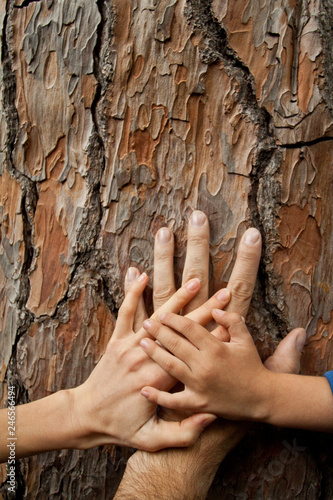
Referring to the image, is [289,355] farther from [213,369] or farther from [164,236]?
[164,236]

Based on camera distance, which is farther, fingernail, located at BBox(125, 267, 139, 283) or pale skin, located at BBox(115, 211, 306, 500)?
fingernail, located at BBox(125, 267, 139, 283)

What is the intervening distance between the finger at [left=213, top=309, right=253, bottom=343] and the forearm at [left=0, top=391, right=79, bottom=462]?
450 millimetres

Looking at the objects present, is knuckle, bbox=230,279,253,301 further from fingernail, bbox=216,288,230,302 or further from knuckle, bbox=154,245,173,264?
knuckle, bbox=154,245,173,264

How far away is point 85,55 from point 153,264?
0.59 m

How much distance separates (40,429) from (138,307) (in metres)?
0.39

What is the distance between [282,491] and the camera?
1.00m

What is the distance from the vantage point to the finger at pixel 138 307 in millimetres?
967

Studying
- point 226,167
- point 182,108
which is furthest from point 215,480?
point 182,108

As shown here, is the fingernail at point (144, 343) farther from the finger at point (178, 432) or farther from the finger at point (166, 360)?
the finger at point (178, 432)

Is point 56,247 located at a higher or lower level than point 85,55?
lower

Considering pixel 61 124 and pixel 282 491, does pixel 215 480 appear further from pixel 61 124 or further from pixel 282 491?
pixel 61 124

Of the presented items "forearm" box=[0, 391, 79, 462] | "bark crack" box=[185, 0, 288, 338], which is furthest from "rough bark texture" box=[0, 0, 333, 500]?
"forearm" box=[0, 391, 79, 462]

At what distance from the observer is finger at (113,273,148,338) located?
94 cm

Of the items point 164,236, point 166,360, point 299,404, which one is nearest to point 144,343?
point 166,360
